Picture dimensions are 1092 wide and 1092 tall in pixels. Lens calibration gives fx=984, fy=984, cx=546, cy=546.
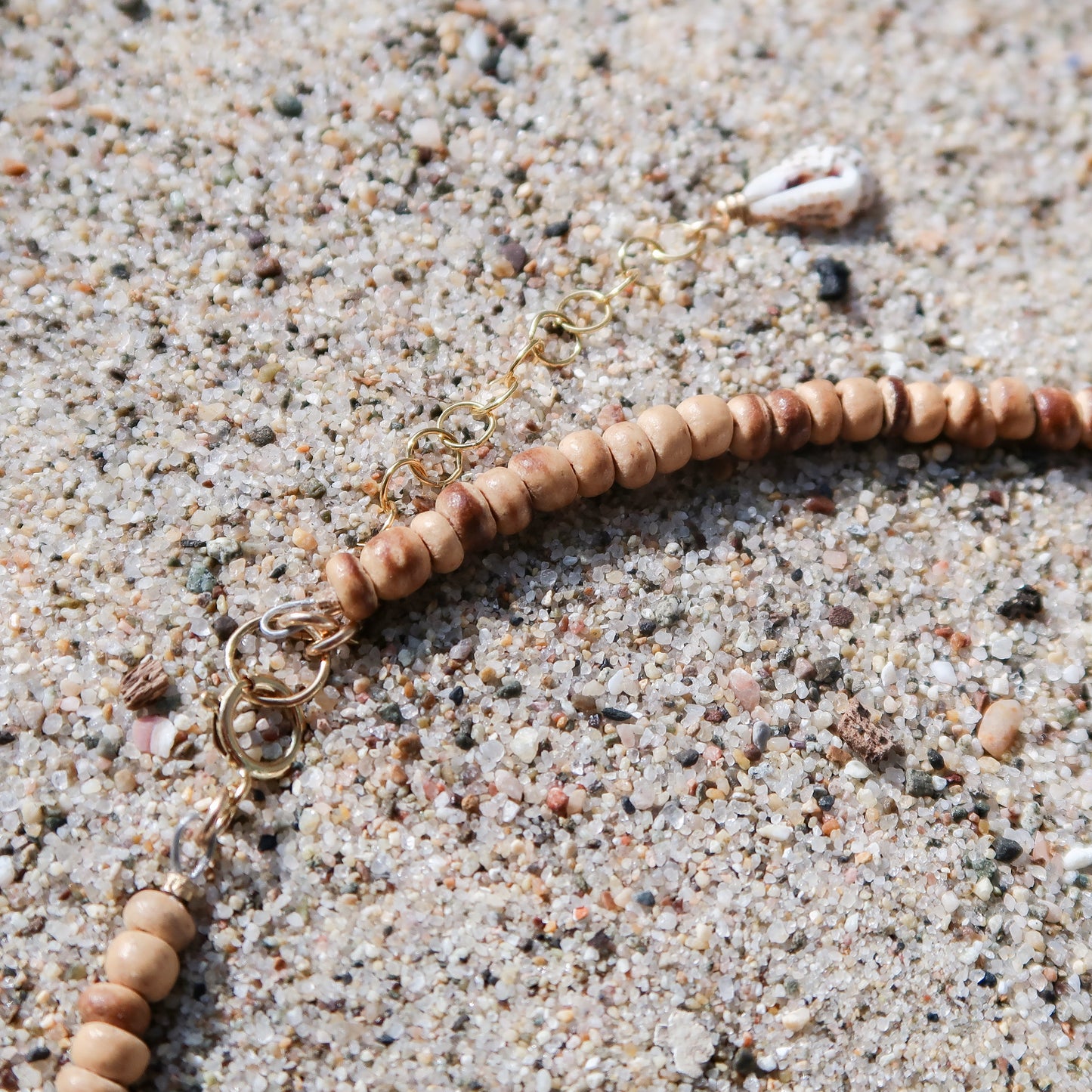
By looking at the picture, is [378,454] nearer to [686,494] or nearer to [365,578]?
[365,578]

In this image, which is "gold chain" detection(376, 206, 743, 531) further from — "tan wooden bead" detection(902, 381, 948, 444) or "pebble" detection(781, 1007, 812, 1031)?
"pebble" detection(781, 1007, 812, 1031)

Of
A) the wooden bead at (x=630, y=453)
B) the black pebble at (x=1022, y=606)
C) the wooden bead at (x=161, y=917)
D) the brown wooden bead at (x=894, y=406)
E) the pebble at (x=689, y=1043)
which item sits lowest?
the pebble at (x=689, y=1043)

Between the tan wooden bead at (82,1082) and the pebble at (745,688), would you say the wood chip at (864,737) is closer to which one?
the pebble at (745,688)

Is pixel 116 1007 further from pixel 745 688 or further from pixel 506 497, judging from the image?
pixel 745 688

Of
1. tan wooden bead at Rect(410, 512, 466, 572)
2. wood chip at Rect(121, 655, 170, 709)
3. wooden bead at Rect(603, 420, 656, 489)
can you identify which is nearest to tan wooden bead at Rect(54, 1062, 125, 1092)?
wood chip at Rect(121, 655, 170, 709)

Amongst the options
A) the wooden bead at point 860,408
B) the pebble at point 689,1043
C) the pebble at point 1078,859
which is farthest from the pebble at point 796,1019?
the wooden bead at point 860,408

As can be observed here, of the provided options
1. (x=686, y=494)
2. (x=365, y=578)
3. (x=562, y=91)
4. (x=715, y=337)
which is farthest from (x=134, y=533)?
(x=562, y=91)

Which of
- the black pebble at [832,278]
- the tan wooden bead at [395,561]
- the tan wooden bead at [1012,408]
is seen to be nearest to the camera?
the tan wooden bead at [395,561]
